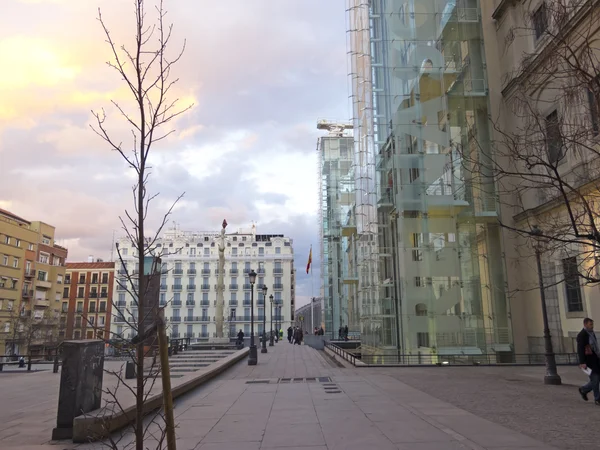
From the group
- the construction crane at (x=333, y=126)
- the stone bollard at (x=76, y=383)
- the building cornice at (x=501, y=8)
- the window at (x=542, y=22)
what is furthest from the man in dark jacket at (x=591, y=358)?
the construction crane at (x=333, y=126)

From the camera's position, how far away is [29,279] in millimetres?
74188

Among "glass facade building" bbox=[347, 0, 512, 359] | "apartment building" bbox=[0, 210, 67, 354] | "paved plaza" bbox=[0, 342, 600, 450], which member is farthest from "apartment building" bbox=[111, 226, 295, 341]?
"paved plaza" bbox=[0, 342, 600, 450]

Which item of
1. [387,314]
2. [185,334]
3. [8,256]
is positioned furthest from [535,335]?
[185,334]

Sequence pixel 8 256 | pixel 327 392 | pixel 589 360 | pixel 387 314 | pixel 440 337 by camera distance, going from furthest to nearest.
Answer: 1. pixel 8 256
2. pixel 387 314
3. pixel 440 337
4. pixel 327 392
5. pixel 589 360

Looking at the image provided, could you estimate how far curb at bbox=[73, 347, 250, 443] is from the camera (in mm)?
4318

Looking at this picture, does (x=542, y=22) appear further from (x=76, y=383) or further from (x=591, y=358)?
(x=76, y=383)

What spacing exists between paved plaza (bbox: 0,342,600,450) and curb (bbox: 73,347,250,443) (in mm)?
180

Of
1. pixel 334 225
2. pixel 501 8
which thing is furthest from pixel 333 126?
pixel 501 8

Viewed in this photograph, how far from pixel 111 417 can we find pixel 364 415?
5273 millimetres

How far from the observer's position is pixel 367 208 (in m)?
26.5

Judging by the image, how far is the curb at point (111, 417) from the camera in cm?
432

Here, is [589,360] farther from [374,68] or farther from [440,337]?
[374,68]

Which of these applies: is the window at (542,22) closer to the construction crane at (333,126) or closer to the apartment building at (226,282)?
the construction crane at (333,126)

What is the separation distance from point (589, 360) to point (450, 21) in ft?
Answer: 65.1
